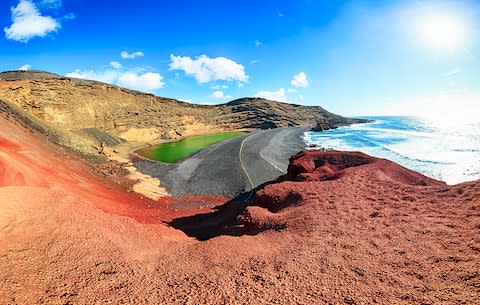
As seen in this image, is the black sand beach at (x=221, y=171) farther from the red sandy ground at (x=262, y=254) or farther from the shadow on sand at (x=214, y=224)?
the red sandy ground at (x=262, y=254)

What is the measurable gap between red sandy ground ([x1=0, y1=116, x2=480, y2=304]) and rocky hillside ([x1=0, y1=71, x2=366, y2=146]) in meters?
32.7

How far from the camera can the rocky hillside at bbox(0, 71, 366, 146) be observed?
150 feet

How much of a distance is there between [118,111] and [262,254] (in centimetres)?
5911

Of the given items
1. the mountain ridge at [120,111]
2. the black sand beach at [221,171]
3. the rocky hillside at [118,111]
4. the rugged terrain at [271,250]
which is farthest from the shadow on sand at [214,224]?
the rocky hillside at [118,111]

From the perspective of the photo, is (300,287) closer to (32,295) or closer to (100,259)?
(100,259)

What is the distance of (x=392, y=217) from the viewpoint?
9.26 meters

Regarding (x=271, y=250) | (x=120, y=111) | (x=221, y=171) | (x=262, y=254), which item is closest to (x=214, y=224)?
(x=271, y=250)

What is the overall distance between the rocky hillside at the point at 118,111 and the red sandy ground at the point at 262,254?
32.7m

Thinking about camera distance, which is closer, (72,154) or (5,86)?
(72,154)

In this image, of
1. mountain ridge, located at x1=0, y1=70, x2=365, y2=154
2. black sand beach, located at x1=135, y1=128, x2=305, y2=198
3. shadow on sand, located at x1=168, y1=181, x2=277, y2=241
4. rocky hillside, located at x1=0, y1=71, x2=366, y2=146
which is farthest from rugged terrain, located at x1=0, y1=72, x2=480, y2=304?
rocky hillside, located at x1=0, y1=71, x2=366, y2=146

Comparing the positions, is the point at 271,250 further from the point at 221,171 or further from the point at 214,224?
the point at 221,171

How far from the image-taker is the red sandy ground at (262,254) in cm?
566

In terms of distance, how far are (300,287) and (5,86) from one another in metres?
54.7

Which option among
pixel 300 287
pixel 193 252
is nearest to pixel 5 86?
pixel 193 252
